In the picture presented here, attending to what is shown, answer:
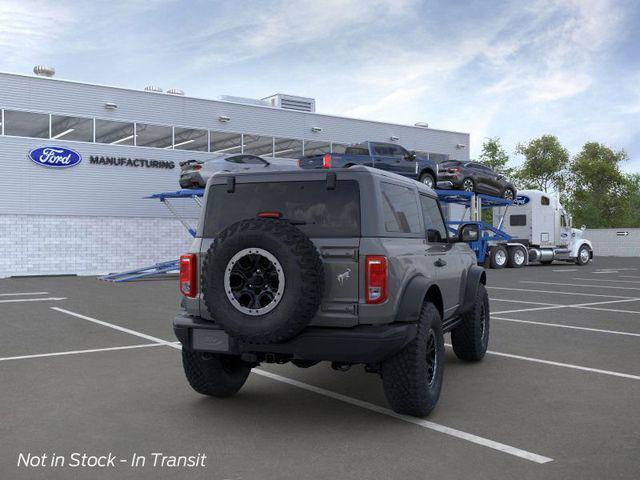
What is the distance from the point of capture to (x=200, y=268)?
5246 millimetres

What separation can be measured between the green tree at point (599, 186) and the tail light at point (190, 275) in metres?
66.7

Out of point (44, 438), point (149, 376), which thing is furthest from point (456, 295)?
point (44, 438)

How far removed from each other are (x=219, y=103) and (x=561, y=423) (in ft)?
87.3

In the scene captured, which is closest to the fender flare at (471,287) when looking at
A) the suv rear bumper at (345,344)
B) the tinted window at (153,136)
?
the suv rear bumper at (345,344)

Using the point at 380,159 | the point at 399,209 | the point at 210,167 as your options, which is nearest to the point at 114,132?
the point at 210,167

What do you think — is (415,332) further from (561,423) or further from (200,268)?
(200,268)

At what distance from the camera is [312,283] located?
4.63 metres

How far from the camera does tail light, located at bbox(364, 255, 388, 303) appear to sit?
477cm

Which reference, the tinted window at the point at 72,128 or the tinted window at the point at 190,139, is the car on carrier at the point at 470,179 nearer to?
the tinted window at the point at 190,139

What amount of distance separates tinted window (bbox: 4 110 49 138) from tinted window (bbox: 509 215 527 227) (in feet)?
67.5

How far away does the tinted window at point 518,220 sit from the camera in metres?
30.8

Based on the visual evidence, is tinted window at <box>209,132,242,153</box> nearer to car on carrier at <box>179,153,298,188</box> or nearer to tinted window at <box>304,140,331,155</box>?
tinted window at <box>304,140,331,155</box>

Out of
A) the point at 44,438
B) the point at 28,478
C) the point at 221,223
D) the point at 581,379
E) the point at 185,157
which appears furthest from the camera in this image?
the point at 185,157

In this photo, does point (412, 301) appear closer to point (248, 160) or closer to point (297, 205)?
point (297, 205)
